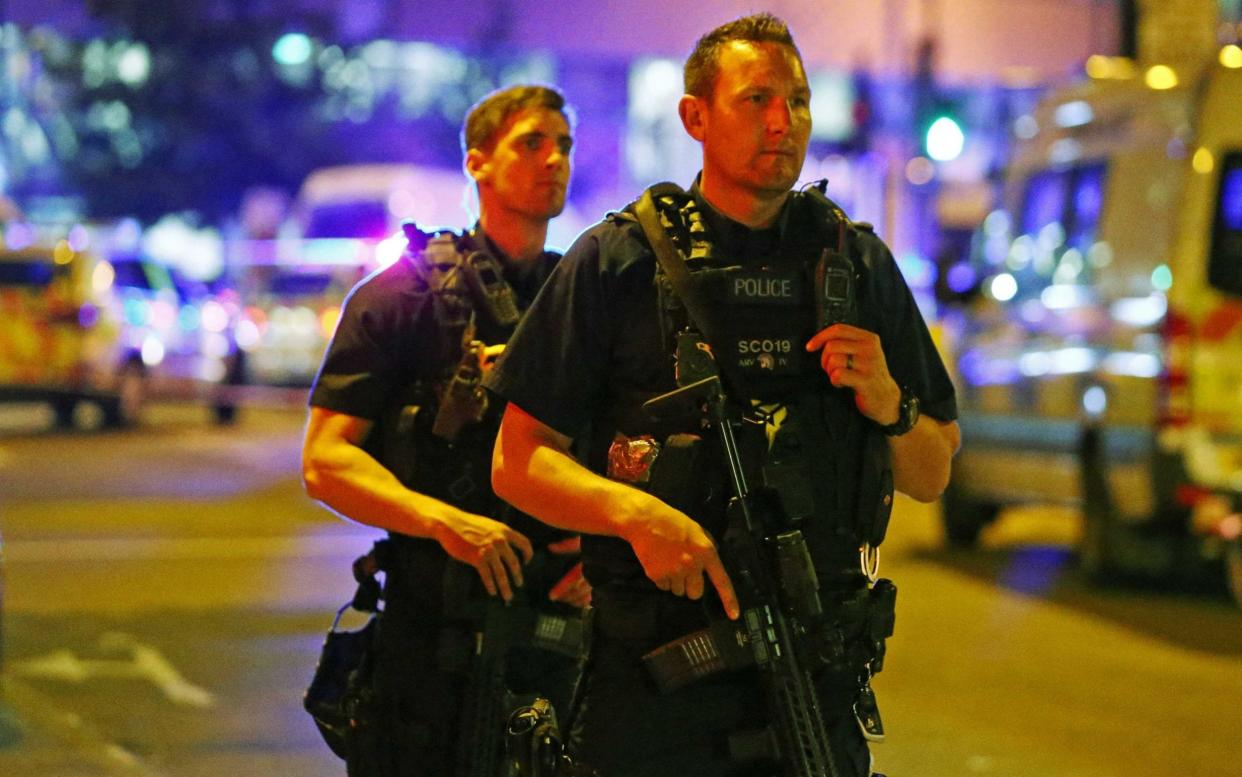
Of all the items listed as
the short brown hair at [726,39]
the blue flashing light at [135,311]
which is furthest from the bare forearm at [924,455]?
the blue flashing light at [135,311]

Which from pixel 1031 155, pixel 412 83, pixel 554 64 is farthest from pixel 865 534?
pixel 554 64

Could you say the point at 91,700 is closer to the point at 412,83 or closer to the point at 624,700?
the point at 624,700

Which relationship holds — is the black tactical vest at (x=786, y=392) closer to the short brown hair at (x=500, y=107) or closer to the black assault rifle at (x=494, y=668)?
the black assault rifle at (x=494, y=668)

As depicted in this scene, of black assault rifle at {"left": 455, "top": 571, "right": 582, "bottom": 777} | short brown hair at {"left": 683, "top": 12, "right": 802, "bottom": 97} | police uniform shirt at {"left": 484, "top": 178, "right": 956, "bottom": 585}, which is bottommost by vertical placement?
black assault rifle at {"left": 455, "top": 571, "right": 582, "bottom": 777}

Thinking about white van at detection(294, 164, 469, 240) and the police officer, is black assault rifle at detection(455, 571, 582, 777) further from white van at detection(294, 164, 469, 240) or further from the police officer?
white van at detection(294, 164, 469, 240)

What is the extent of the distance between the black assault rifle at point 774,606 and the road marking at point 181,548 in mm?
8860

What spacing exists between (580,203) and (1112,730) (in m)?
34.7

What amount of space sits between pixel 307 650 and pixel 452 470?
14.8ft

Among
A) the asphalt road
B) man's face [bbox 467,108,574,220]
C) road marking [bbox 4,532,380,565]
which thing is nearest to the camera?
man's face [bbox 467,108,574,220]

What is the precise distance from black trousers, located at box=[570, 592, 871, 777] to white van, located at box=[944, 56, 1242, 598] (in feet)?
21.4

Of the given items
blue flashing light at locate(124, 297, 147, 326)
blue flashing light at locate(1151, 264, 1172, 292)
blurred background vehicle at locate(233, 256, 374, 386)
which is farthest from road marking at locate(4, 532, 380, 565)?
blurred background vehicle at locate(233, 256, 374, 386)

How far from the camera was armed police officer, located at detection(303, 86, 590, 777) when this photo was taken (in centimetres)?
420

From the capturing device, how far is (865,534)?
133 inches

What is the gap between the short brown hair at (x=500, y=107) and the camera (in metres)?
4.51
